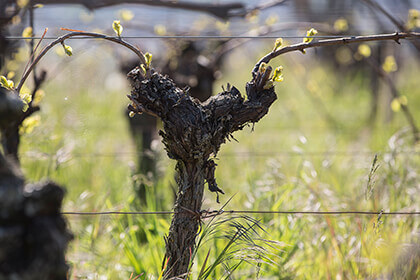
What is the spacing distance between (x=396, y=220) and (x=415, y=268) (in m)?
0.55

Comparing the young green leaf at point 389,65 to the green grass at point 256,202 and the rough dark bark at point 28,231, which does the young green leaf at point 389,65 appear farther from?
the rough dark bark at point 28,231

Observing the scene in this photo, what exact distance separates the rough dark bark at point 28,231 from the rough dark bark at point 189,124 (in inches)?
16.9

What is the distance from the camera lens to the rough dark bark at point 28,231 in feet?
2.76

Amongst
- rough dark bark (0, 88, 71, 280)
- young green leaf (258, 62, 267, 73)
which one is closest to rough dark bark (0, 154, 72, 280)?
rough dark bark (0, 88, 71, 280)

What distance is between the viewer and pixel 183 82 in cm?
285

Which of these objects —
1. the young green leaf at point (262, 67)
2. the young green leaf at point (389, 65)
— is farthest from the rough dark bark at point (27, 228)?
the young green leaf at point (389, 65)

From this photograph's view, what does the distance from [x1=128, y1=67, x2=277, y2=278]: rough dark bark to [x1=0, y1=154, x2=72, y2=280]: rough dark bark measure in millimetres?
429

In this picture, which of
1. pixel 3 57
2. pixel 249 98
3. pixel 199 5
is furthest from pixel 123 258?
pixel 199 5

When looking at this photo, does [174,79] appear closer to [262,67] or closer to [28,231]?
[262,67]

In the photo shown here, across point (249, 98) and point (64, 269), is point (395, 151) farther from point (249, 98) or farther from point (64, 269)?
point (64, 269)

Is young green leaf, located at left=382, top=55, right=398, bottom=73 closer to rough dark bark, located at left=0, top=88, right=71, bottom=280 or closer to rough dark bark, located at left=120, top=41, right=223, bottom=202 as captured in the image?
rough dark bark, located at left=120, top=41, right=223, bottom=202

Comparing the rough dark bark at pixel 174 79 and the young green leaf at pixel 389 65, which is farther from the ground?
the young green leaf at pixel 389 65

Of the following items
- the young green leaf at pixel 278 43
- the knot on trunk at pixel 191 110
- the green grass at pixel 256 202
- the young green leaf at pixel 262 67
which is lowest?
the green grass at pixel 256 202

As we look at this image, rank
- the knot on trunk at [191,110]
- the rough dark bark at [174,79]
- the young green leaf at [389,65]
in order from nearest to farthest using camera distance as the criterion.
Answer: the knot on trunk at [191,110], the young green leaf at [389,65], the rough dark bark at [174,79]
